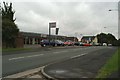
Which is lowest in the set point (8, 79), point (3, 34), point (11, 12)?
point (8, 79)

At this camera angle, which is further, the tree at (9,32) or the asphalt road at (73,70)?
the tree at (9,32)

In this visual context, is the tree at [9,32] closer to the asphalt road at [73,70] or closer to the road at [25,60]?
the road at [25,60]

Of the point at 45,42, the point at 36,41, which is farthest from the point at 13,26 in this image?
the point at 36,41

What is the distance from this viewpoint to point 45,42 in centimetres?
5819

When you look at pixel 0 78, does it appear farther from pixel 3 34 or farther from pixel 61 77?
pixel 3 34

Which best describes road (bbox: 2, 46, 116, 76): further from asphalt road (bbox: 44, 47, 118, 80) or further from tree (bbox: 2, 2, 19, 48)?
tree (bbox: 2, 2, 19, 48)

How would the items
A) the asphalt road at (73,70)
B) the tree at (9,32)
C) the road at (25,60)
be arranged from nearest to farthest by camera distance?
1. the asphalt road at (73,70)
2. the road at (25,60)
3. the tree at (9,32)

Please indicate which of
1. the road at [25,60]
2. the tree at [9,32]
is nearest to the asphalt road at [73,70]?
the road at [25,60]

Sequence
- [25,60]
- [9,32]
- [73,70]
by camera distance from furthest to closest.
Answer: [9,32], [25,60], [73,70]

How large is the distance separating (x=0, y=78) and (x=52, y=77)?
2229 mm

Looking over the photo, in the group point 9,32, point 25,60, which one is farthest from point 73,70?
point 9,32

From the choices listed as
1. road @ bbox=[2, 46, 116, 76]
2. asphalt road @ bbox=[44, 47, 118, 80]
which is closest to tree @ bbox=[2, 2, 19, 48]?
road @ bbox=[2, 46, 116, 76]

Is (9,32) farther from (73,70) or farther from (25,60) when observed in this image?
(73,70)

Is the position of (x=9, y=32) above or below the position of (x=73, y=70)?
above
